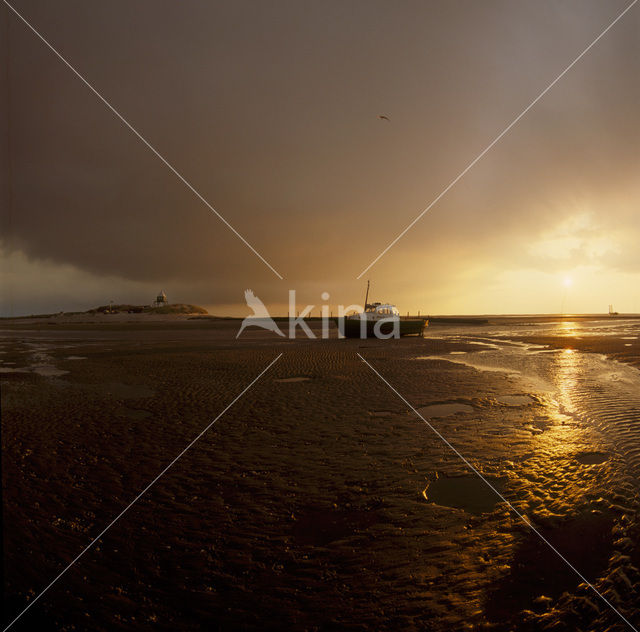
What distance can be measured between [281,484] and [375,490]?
136cm

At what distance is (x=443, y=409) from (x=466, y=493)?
16.5ft

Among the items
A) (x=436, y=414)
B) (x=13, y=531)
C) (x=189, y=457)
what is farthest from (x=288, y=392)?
(x=13, y=531)

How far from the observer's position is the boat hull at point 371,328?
130 ft

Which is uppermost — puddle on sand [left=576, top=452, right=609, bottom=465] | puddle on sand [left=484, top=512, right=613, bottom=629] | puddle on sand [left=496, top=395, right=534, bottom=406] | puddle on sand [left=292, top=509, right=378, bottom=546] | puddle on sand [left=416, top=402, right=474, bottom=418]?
puddle on sand [left=496, top=395, right=534, bottom=406]

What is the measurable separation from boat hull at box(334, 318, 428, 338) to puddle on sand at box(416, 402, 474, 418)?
28.2m

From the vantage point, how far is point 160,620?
3.43 metres

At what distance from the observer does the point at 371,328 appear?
132ft

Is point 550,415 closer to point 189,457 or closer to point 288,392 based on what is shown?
point 288,392

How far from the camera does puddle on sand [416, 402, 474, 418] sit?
1023 centimetres

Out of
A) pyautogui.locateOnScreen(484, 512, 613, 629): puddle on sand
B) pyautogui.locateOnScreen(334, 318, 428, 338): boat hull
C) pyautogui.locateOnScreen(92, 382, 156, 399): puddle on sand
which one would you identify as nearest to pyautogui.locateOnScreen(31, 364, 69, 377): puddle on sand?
pyautogui.locateOnScreen(92, 382, 156, 399): puddle on sand
